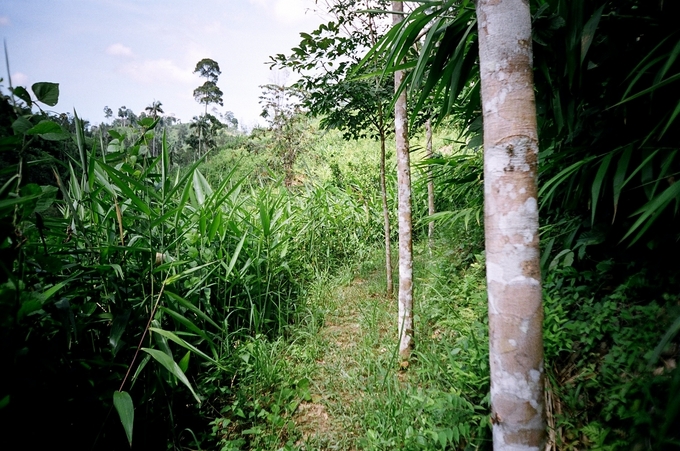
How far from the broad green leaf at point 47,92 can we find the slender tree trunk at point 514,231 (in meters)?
1.37

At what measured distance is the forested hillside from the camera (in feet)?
2.77

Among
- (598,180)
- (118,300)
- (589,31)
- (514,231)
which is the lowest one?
(118,300)

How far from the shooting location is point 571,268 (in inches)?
65.9

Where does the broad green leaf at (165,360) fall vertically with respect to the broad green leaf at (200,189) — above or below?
Result: below

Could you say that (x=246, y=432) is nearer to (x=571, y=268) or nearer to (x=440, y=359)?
(x=440, y=359)

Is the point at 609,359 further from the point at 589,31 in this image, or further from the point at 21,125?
the point at 21,125

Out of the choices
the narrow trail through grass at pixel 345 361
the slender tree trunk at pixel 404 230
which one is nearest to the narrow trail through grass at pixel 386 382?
the narrow trail through grass at pixel 345 361

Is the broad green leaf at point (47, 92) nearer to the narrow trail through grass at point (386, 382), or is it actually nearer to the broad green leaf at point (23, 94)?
the broad green leaf at point (23, 94)

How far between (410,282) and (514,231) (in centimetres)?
146

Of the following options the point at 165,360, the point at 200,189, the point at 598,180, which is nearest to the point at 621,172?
the point at 598,180

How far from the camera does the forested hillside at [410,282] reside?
0.84 meters

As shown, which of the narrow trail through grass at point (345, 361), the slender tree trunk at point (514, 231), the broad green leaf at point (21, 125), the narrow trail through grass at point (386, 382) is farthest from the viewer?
the narrow trail through grass at point (345, 361)

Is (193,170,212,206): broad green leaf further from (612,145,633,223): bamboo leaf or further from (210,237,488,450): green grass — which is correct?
(612,145,633,223): bamboo leaf

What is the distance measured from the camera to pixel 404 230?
230cm
